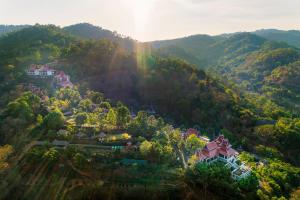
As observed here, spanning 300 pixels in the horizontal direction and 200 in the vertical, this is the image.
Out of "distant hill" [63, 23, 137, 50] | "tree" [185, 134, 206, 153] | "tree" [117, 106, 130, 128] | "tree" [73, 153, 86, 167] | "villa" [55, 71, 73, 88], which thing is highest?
"distant hill" [63, 23, 137, 50]

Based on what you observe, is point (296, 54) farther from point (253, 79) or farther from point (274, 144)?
point (274, 144)

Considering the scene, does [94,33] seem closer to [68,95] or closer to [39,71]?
[39,71]

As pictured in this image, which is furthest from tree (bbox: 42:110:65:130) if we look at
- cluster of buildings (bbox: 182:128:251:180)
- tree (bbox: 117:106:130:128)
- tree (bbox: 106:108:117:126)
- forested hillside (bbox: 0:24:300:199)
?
cluster of buildings (bbox: 182:128:251:180)

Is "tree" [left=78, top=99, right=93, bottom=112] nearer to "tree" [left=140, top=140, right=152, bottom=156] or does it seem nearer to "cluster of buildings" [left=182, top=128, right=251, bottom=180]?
"tree" [left=140, top=140, right=152, bottom=156]

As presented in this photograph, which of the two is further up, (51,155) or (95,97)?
(95,97)

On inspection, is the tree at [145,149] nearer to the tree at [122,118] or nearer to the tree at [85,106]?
the tree at [122,118]

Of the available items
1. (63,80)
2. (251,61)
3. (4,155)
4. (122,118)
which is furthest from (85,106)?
(251,61)
